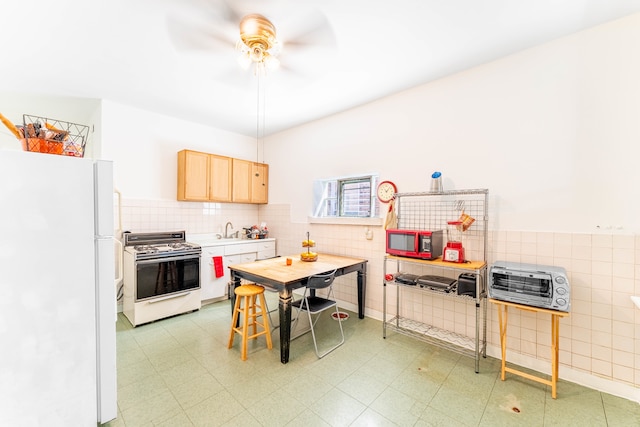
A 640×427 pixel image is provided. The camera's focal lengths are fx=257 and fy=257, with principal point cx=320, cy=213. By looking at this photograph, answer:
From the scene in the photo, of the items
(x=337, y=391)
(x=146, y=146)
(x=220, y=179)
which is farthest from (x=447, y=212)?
(x=146, y=146)

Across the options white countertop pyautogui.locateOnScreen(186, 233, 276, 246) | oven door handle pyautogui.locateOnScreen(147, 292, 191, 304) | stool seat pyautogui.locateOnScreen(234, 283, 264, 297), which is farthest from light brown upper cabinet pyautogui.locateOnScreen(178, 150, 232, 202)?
stool seat pyautogui.locateOnScreen(234, 283, 264, 297)

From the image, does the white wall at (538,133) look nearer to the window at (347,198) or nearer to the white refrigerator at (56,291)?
the window at (347,198)

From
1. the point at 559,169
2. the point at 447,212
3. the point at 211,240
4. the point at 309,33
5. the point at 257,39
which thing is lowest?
the point at 211,240

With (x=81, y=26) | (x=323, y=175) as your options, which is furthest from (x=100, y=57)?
(x=323, y=175)

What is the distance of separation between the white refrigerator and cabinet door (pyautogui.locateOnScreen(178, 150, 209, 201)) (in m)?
2.36

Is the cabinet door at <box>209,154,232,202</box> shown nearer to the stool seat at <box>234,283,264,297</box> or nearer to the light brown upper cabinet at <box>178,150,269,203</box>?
the light brown upper cabinet at <box>178,150,269,203</box>

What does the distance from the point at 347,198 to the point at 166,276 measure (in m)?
2.67

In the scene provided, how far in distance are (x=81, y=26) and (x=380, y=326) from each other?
4.02 m

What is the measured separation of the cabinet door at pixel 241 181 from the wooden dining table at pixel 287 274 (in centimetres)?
171

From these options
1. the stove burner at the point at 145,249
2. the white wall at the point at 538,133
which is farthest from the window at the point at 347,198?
the stove burner at the point at 145,249

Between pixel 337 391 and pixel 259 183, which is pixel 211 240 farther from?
pixel 337 391

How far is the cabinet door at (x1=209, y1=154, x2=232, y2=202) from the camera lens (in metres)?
4.09

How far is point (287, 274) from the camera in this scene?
2.55 m

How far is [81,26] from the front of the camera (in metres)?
2.01
